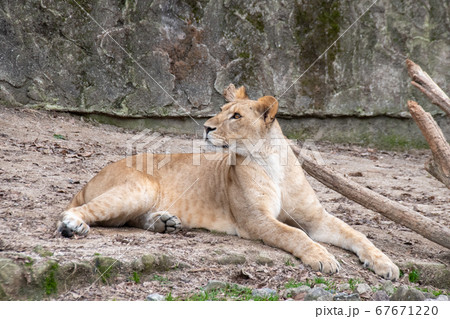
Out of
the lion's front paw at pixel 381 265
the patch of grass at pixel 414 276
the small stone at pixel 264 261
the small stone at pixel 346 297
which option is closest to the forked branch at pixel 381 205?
the patch of grass at pixel 414 276

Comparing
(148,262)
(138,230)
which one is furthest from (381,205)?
(148,262)

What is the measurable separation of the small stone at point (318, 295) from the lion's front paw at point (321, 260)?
2.32 feet

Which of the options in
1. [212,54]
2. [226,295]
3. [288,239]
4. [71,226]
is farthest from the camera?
[212,54]

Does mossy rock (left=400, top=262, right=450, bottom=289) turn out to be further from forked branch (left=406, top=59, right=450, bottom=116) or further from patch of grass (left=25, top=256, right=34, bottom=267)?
patch of grass (left=25, top=256, right=34, bottom=267)

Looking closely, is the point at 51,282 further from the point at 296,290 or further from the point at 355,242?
the point at 355,242

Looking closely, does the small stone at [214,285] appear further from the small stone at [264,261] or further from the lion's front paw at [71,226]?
the lion's front paw at [71,226]

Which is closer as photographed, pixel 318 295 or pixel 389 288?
pixel 318 295

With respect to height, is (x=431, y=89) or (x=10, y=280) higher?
(x=431, y=89)

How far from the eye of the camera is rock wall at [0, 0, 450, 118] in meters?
9.15

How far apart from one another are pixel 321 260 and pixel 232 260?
0.73 metres

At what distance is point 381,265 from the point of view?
15.9 ft

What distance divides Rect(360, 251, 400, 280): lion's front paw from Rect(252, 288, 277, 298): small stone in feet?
3.86

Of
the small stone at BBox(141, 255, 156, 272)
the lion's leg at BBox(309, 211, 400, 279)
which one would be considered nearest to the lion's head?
the lion's leg at BBox(309, 211, 400, 279)

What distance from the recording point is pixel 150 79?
9.49 meters
